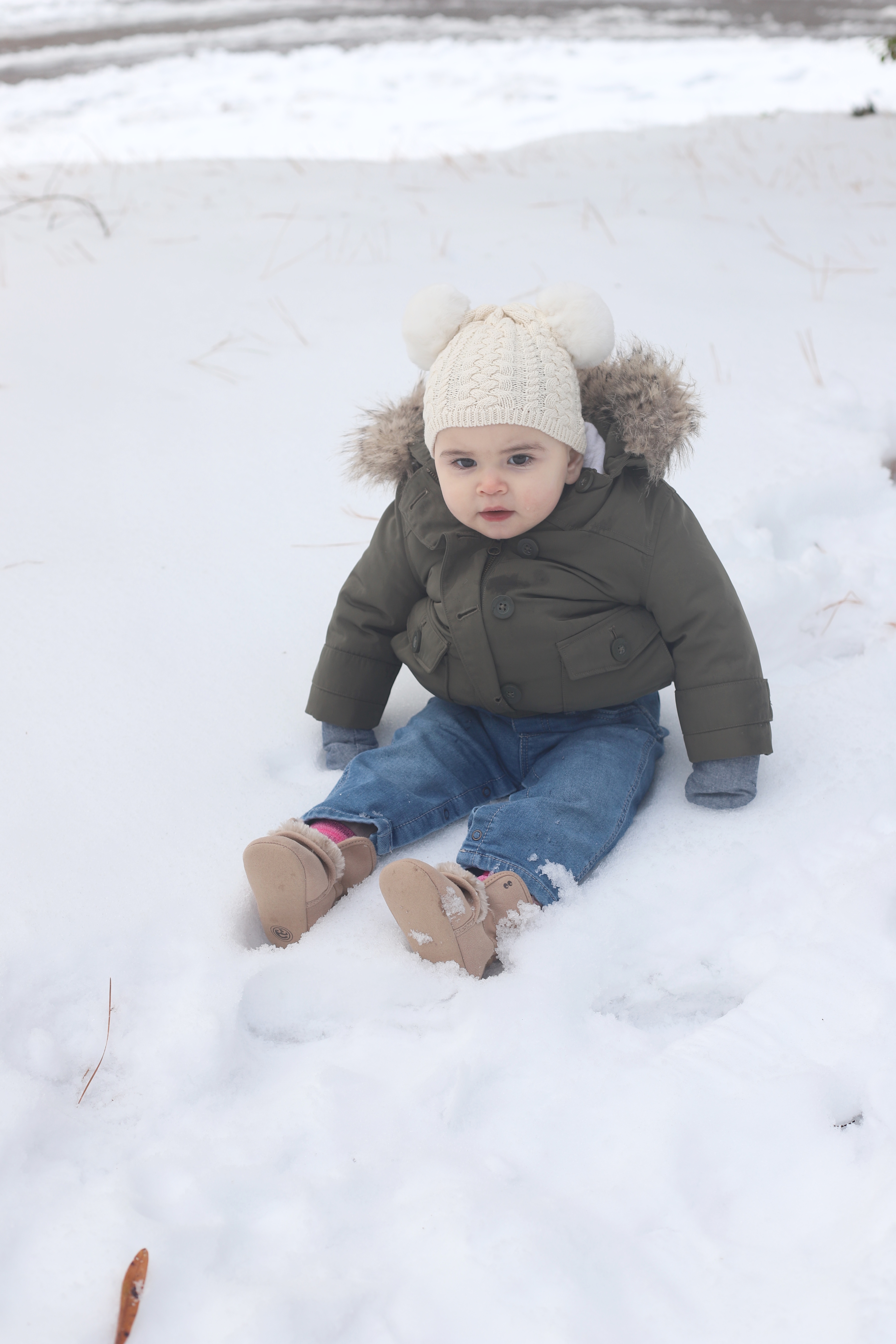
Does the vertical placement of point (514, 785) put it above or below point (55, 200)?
below

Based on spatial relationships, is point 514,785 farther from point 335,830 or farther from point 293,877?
point 293,877

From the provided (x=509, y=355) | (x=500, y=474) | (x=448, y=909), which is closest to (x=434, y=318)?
(x=509, y=355)

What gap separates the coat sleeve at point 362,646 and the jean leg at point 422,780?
96 millimetres

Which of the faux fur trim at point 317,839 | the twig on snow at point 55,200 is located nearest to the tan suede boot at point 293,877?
the faux fur trim at point 317,839

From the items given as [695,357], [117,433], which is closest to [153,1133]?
[117,433]

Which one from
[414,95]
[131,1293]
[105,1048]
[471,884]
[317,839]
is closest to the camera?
[131,1293]

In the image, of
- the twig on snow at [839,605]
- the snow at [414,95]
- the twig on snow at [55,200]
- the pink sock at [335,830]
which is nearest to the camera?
the pink sock at [335,830]

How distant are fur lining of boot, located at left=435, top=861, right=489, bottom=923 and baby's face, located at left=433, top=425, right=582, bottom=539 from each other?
54 centimetres

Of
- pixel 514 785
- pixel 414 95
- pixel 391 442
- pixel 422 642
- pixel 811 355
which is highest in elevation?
pixel 414 95

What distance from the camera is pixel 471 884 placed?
1.48 m

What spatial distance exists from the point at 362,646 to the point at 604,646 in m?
0.48

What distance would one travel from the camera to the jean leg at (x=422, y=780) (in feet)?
5.63

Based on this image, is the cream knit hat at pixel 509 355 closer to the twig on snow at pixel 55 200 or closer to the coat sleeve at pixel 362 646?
the coat sleeve at pixel 362 646

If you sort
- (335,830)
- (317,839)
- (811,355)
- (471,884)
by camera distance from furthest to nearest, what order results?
(811,355)
(335,830)
(317,839)
(471,884)
